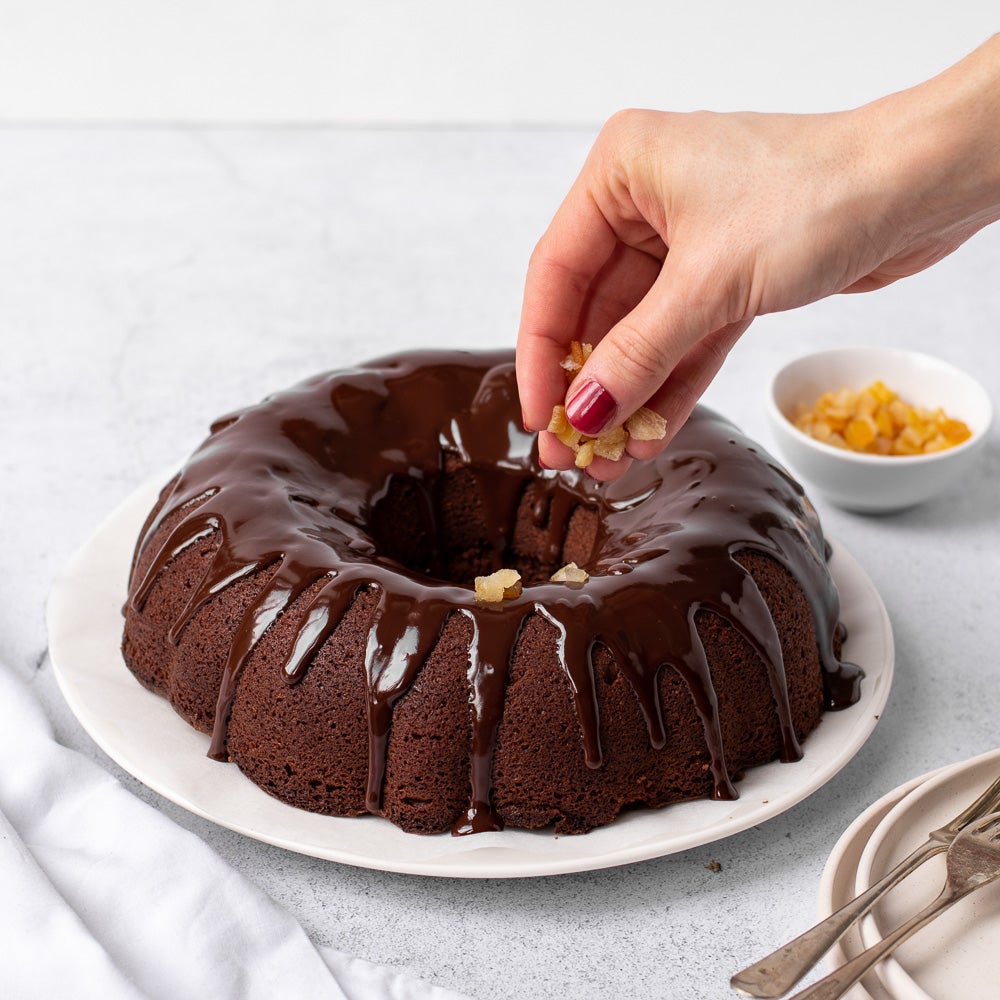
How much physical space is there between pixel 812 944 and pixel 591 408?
2.75 feet

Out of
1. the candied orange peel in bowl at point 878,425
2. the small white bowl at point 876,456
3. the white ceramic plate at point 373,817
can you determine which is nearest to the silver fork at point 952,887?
the white ceramic plate at point 373,817

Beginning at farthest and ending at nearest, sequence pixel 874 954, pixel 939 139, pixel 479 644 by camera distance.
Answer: pixel 479 644, pixel 939 139, pixel 874 954

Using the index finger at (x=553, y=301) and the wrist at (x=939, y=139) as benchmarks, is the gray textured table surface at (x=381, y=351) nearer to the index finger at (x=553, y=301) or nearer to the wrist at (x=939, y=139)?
the index finger at (x=553, y=301)

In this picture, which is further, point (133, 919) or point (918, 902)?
point (133, 919)

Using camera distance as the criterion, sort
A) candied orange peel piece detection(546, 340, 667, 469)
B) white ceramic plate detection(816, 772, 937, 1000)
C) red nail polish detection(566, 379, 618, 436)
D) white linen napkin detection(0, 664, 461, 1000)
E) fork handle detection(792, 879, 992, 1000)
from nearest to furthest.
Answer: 1. fork handle detection(792, 879, 992, 1000)
2. white ceramic plate detection(816, 772, 937, 1000)
3. white linen napkin detection(0, 664, 461, 1000)
4. red nail polish detection(566, 379, 618, 436)
5. candied orange peel piece detection(546, 340, 667, 469)

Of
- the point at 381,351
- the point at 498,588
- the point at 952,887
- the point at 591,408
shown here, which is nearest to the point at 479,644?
the point at 498,588

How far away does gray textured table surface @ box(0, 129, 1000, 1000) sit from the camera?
2.06 metres

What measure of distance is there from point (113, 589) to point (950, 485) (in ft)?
6.54

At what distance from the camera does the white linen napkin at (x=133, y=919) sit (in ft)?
6.11

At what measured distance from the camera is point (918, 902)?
5.96 ft

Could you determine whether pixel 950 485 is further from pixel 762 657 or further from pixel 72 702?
pixel 72 702

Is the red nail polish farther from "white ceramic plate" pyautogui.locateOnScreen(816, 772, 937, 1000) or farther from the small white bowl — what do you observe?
the small white bowl

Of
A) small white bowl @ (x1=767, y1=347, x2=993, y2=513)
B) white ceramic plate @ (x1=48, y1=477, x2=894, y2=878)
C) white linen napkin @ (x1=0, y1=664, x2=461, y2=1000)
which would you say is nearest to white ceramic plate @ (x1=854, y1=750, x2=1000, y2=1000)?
white ceramic plate @ (x1=48, y1=477, x2=894, y2=878)

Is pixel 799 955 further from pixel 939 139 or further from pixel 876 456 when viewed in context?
pixel 876 456
